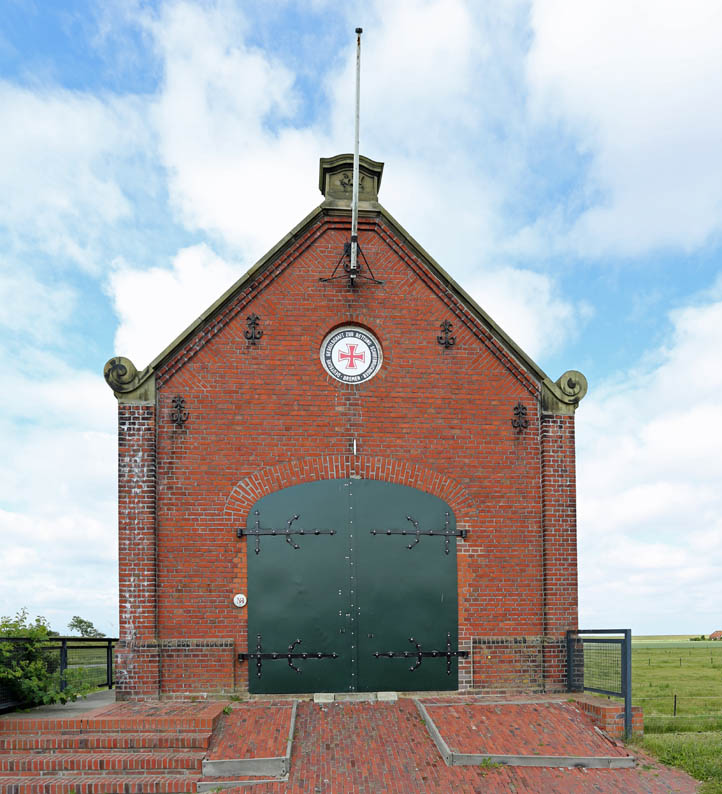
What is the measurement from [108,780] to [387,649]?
4.17 metres

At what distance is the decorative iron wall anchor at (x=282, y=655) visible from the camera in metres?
11.4

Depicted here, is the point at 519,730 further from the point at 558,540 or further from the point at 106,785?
the point at 106,785

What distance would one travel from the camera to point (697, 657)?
3353 cm

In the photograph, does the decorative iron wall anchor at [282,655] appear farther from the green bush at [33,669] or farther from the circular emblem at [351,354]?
the circular emblem at [351,354]

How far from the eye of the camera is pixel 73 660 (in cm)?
1319

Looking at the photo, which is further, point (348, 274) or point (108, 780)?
point (348, 274)

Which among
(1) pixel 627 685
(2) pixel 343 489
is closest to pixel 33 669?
(2) pixel 343 489

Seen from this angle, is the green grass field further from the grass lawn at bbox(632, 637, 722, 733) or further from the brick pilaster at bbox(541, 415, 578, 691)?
the brick pilaster at bbox(541, 415, 578, 691)

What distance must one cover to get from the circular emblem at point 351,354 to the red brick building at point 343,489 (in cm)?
3

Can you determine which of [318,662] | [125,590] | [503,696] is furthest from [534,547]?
[125,590]

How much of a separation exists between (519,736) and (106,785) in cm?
504

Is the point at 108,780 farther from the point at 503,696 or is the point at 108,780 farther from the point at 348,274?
the point at 348,274

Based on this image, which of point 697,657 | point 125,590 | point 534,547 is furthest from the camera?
point 697,657

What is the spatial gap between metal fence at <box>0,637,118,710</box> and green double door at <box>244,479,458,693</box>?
3.05m
